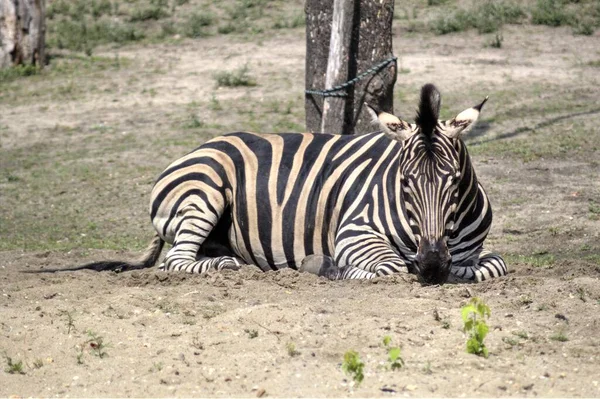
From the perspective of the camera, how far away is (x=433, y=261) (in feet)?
21.0

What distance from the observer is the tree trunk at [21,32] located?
1678 cm

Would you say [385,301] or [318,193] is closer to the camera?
[385,301]

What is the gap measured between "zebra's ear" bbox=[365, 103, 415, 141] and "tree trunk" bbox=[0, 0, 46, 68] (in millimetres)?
11268

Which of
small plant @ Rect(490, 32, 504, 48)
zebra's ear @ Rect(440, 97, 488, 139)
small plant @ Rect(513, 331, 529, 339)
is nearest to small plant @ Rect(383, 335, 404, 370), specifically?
small plant @ Rect(513, 331, 529, 339)

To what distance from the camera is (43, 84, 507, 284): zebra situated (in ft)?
21.8

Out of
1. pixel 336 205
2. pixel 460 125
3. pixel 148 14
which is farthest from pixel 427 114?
pixel 148 14

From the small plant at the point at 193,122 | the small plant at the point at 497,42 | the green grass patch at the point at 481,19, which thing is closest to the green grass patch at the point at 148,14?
the green grass patch at the point at 481,19

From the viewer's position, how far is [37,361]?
5.35m

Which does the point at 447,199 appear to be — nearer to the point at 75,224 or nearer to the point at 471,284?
A: the point at 471,284

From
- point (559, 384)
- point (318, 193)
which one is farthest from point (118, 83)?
point (559, 384)

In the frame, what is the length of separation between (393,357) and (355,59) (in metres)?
5.45

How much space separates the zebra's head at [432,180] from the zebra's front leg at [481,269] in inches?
16.1

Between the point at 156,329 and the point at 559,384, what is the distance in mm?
2210

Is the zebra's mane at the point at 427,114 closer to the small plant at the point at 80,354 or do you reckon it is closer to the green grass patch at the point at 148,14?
the small plant at the point at 80,354
